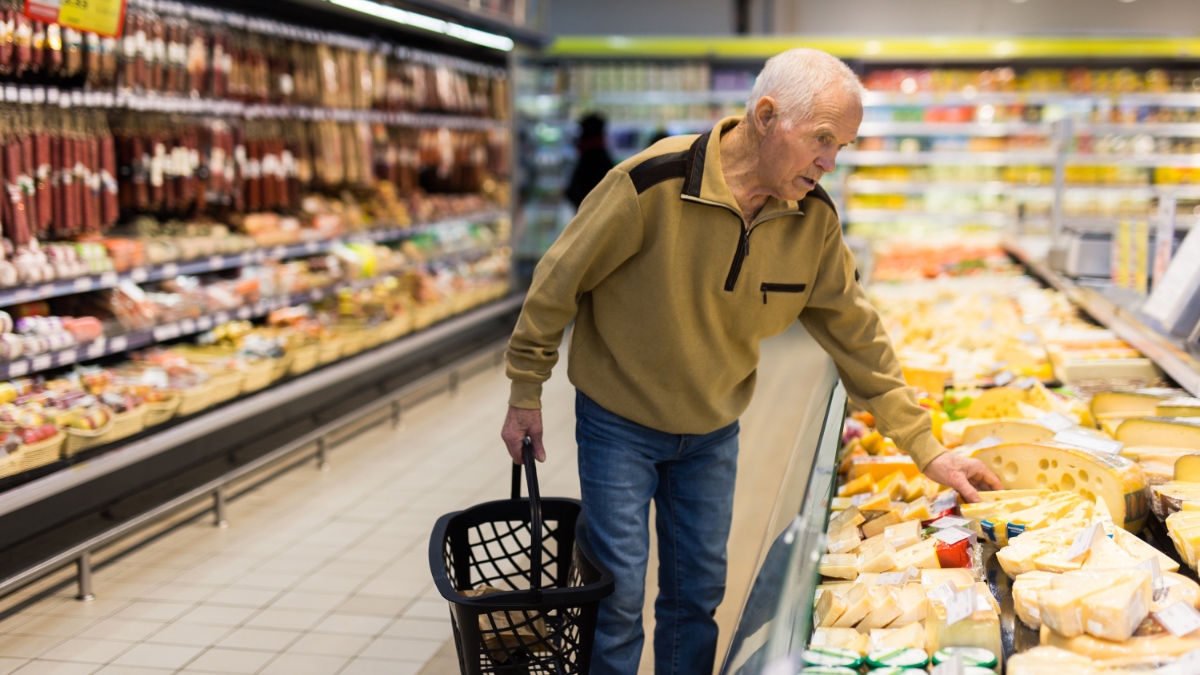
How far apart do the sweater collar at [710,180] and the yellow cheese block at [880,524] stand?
0.66 m

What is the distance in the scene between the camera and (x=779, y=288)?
2.27 metres

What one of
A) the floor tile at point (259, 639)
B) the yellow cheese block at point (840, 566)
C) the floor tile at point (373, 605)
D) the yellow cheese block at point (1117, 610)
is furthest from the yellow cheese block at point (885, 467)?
the floor tile at point (259, 639)

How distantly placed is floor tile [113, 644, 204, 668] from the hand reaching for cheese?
2.30 meters

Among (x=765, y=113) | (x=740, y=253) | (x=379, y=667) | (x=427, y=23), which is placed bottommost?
(x=379, y=667)

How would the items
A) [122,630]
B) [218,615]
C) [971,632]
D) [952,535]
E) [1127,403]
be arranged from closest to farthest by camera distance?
[971,632]
[952,535]
[1127,403]
[122,630]
[218,615]

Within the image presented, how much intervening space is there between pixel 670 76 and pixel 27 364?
745cm

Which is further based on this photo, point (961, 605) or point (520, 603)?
point (520, 603)

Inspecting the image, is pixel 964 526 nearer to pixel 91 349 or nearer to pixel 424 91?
pixel 91 349

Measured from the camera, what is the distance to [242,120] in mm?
5305

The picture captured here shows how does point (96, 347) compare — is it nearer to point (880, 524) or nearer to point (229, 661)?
point (229, 661)

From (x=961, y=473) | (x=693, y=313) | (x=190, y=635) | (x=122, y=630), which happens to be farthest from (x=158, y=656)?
(x=961, y=473)

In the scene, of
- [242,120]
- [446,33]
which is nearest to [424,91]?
[446,33]

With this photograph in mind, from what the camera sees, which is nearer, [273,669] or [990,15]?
[273,669]

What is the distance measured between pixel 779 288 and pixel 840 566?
2.22ft
